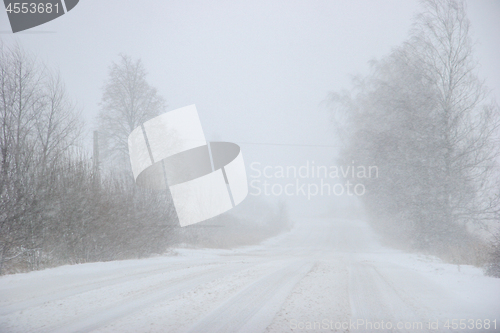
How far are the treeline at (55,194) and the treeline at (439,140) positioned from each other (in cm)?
1086

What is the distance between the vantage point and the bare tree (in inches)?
752

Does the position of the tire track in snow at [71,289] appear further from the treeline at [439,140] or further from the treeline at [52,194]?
the treeline at [439,140]

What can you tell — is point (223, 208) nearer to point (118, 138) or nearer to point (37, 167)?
point (118, 138)

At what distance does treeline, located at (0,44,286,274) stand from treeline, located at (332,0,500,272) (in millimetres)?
10858

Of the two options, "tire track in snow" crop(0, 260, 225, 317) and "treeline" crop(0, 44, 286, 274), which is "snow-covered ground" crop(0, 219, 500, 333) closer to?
"tire track in snow" crop(0, 260, 225, 317)

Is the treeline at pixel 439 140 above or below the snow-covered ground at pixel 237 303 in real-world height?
above

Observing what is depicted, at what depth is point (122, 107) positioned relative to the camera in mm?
19391

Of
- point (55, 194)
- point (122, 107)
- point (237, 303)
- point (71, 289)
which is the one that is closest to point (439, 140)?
point (237, 303)

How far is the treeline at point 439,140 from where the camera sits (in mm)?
13594

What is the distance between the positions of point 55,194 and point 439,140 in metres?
14.9

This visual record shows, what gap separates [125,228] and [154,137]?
386 inches

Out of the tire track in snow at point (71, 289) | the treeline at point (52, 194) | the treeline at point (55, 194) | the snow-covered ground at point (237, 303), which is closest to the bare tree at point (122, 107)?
the treeline at point (55, 194)

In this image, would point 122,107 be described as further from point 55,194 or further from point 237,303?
point 237,303

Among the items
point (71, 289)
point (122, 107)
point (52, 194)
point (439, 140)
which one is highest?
point (122, 107)
